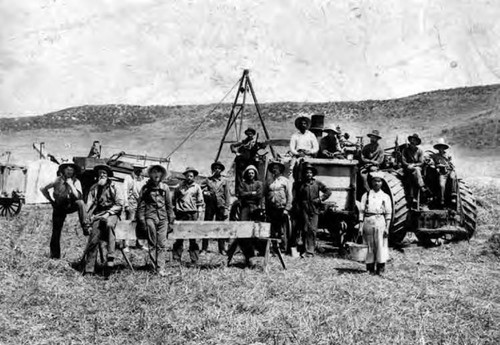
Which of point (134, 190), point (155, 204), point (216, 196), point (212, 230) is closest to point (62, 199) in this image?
point (155, 204)

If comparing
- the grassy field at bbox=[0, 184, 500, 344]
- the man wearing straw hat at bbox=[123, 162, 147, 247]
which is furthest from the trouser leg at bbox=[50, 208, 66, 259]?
the man wearing straw hat at bbox=[123, 162, 147, 247]

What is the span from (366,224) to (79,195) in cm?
447

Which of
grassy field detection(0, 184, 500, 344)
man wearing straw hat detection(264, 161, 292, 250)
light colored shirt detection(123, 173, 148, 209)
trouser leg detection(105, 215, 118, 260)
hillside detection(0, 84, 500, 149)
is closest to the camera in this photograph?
grassy field detection(0, 184, 500, 344)

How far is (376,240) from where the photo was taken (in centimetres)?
895

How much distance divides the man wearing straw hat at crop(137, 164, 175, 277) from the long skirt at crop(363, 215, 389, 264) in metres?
3.04

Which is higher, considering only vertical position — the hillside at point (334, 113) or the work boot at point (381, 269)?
the hillside at point (334, 113)

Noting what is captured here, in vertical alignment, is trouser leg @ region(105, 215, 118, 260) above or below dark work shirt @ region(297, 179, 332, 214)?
below

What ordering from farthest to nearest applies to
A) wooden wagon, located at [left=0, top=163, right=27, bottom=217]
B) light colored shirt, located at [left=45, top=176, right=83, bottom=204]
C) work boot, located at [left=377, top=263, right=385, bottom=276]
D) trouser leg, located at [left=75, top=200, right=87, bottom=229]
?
1. wooden wagon, located at [left=0, top=163, right=27, bottom=217]
2. work boot, located at [left=377, top=263, right=385, bottom=276]
3. light colored shirt, located at [left=45, top=176, right=83, bottom=204]
4. trouser leg, located at [left=75, top=200, right=87, bottom=229]

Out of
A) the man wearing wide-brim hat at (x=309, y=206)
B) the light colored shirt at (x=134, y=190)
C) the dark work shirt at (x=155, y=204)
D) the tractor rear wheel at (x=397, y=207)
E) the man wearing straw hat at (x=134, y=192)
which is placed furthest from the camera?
the light colored shirt at (x=134, y=190)

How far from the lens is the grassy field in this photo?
5312mm

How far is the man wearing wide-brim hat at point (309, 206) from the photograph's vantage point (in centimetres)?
1053

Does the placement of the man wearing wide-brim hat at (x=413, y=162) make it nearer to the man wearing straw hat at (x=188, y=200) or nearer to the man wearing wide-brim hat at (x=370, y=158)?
the man wearing wide-brim hat at (x=370, y=158)

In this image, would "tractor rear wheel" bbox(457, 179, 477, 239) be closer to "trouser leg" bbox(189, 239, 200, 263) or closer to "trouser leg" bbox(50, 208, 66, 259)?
"trouser leg" bbox(189, 239, 200, 263)

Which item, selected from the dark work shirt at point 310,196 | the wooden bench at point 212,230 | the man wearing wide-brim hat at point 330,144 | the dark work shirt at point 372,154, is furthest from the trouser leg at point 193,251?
the dark work shirt at point 372,154
